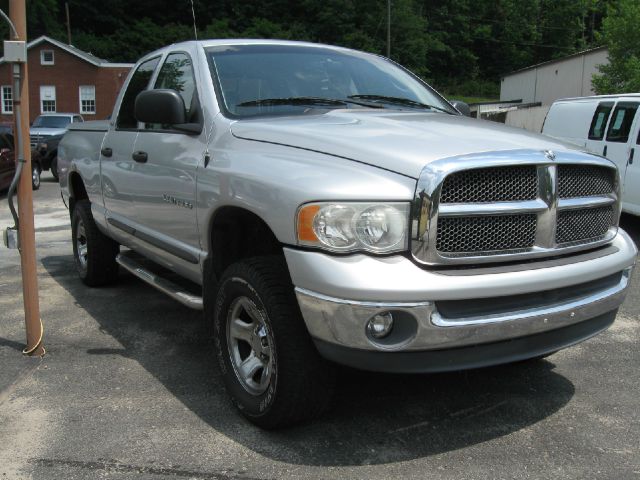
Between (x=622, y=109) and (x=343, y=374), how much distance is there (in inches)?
286

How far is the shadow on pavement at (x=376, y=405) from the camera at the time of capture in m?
3.08

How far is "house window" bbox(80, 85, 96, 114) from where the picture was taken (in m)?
45.1

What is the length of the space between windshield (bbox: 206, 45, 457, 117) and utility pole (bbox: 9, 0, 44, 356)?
113 centimetres

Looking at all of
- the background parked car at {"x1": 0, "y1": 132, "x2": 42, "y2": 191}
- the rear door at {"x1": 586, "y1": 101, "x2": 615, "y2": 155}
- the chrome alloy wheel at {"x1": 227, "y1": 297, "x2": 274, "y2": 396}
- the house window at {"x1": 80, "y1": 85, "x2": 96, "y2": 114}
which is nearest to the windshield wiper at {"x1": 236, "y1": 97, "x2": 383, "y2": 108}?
the chrome alloy wheel at {"x1": 227, "y1": 297, "x2": 274, "y2": 396}

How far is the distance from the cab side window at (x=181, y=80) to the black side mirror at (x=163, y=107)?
6.5 inches

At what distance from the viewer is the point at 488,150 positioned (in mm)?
2904

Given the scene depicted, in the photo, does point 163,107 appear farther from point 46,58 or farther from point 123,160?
point 46,58

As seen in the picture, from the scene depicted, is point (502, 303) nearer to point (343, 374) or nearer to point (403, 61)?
point (343, 374)

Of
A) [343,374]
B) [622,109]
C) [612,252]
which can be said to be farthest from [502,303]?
[622,109]

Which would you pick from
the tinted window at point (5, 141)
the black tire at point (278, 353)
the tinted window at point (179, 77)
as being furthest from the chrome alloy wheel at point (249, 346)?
the tinted window at point (5, 141)

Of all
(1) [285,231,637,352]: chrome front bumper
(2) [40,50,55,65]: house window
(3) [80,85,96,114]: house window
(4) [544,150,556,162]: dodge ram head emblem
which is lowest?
(1) [285,231,637,352]: chrome front bumper

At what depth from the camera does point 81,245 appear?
20.3ft

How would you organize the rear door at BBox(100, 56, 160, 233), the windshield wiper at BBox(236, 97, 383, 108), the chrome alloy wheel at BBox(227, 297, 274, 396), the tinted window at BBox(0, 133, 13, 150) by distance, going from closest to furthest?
the chrome alloy wheel at BBox(227, 297, 274, 396), the windshield wiper at BBox(236, 97, 383, 108), the rear door at BBox(100, 56, 160, 233), the tinted window at BBox(0, 133, 13, 150)

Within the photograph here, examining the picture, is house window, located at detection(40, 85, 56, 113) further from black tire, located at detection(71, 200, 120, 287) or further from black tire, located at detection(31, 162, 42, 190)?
black tire, located at detection(71, 200, 120, 287)
